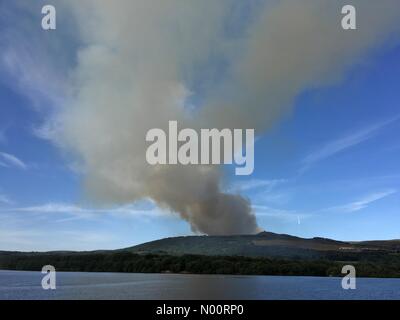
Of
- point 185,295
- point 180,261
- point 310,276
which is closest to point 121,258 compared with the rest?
point 180,261
